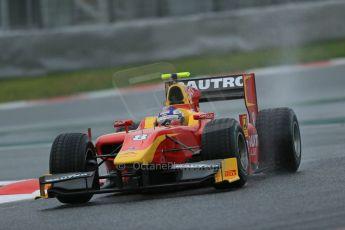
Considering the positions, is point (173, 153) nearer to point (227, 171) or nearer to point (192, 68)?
point (227, 171)

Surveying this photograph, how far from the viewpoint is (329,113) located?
1481 centimetres

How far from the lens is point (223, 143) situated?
863 centimetres

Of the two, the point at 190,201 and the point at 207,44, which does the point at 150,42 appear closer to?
the point at 207,44

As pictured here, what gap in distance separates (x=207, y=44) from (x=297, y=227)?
46.9ft

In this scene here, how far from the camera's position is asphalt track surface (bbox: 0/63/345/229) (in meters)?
7.11

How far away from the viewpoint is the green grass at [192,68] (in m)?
19.2

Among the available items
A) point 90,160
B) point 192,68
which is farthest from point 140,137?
point 192,68

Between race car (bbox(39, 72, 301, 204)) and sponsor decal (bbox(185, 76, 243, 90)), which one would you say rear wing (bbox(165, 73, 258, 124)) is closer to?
sponsor decal (bbox(185, 76, 243, 90))

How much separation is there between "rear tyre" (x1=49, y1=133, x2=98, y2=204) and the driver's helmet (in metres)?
0.84

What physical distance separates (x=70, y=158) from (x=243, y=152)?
5.39 feet

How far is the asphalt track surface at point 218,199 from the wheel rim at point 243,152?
0.20 meters

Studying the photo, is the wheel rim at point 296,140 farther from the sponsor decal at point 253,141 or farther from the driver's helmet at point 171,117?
the driver's helmet at point 171,117

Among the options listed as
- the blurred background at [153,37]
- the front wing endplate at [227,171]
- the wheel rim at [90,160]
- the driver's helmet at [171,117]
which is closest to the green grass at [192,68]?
the blurred background at [153,37]

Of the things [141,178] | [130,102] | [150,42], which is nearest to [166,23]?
[150,42]
